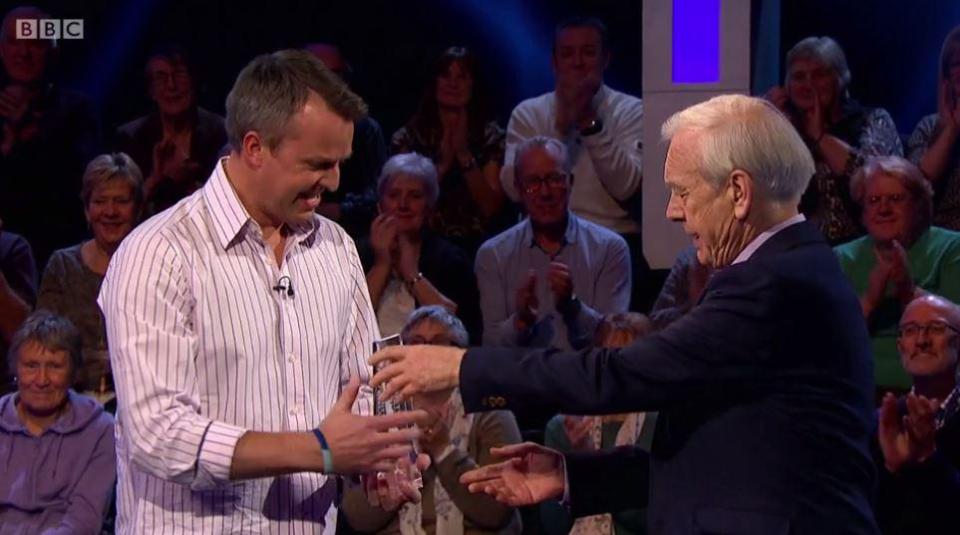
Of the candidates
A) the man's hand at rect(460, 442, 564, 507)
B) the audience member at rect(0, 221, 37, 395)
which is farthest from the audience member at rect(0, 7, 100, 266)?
the man's hand at rect(460, 442, 564, 507)

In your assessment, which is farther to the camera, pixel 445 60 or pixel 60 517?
pixel 445 60

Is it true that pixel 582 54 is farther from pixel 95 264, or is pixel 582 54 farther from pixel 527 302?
pixel 95 264

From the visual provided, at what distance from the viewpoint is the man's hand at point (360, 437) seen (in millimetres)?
2686

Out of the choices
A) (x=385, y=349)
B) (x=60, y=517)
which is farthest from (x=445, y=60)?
(x=385, y=349)

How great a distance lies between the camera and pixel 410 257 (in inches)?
227

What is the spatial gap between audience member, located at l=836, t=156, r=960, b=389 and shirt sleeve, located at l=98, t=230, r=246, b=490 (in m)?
3.18

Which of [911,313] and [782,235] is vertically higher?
[782,235]

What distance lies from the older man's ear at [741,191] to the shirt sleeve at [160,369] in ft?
3.21

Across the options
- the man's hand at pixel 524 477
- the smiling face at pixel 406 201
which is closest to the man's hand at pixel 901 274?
the smiling face at pixel 406 201

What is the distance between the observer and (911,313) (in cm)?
498

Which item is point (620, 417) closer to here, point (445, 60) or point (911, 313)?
point (911, 313)

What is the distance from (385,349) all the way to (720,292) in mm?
635

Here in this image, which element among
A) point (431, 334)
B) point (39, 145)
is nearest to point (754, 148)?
point (431, 334)

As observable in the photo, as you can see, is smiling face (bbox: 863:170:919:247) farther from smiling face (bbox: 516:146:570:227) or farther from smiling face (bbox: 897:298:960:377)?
smiling face (bbox: 516:146:570:227)
